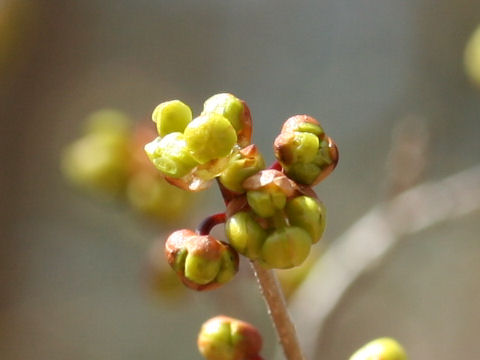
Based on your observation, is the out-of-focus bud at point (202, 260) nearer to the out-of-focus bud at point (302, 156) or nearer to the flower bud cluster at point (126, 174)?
the out-of-focus bud at point (302, 156)

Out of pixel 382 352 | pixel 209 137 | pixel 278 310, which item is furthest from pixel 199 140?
pixel 382 352

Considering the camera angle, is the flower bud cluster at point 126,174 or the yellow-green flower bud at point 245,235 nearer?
the yellow-green flower bud at point 245,235

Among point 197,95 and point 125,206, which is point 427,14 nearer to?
point 197,95

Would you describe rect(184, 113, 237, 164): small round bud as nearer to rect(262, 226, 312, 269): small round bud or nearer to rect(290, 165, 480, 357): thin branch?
rect(262, 226, 312, 269): small round bud

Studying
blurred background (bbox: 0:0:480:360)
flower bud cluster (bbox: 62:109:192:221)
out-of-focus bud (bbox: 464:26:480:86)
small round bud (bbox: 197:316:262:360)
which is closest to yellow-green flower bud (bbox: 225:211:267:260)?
small round bud (bbox: 197:316:262:360)

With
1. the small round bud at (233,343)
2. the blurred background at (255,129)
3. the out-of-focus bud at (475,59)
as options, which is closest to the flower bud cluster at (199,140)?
the small round bud at (233,343)

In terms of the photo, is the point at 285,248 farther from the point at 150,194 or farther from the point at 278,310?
the point at 150,194
